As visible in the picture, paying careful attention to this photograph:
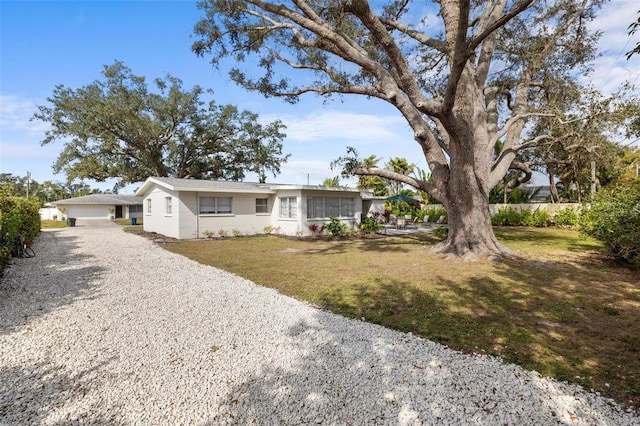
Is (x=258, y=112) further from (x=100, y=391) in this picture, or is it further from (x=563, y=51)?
(x=100, y=391)

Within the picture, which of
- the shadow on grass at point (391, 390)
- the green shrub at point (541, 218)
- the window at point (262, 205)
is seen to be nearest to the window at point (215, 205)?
the window at point (262, 205)

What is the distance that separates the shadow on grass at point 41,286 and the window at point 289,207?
9935mm

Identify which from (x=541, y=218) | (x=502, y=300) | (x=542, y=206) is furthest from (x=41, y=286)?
(x=542, y=206)

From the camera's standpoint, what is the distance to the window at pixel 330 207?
17.8 meters

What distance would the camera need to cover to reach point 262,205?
62.3 feet

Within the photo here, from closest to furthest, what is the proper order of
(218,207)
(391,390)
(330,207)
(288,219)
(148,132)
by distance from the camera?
(391,390), (218,207), (288,219), (330,207), (148,132)

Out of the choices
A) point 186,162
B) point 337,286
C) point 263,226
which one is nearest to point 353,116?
point 263,226

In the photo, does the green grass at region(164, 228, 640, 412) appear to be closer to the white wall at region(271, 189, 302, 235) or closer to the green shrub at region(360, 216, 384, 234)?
the white wall at region(271, 189, 302, 235)

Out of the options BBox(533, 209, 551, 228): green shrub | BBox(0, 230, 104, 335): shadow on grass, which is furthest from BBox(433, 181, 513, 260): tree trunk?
BBox(533, 209, 551, 228): green shrub

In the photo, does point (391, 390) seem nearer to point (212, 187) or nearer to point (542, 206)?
point (212, 187)

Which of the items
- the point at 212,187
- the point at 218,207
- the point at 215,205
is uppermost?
the point at 212,187

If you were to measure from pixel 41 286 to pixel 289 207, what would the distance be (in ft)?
40.8

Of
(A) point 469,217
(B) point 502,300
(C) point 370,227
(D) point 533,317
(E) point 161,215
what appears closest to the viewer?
(D) point 533,317

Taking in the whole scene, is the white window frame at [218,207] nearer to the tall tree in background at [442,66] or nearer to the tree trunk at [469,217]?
the tall tree in background at [442,66]
